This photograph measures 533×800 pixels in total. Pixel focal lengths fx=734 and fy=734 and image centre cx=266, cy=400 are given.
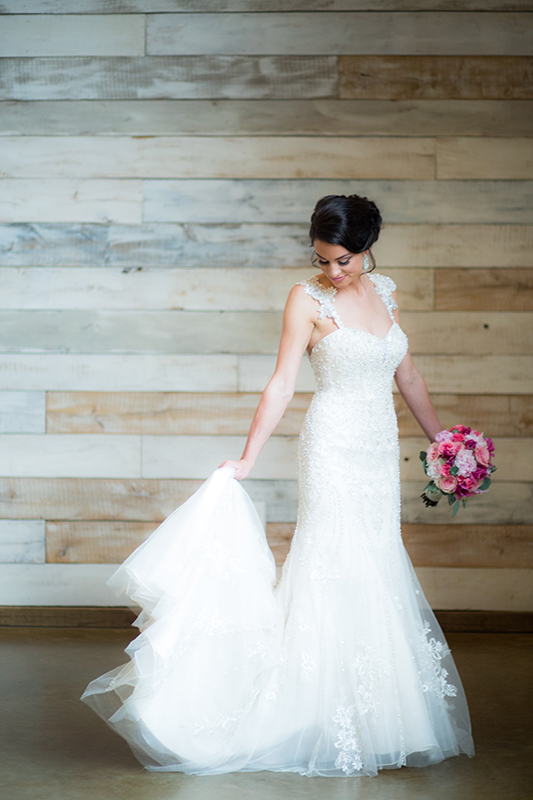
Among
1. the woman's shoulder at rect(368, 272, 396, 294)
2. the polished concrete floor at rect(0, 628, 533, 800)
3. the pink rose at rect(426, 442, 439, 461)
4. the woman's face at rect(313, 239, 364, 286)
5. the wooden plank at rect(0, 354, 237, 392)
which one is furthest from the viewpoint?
the wooden plank at rect(0, 354, 237, 392)

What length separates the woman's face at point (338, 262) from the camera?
215 cm

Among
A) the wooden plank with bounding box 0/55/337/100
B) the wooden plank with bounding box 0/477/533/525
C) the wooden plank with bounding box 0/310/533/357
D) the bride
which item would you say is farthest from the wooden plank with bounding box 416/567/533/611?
the wooden plank with bounding box 0/55/337/100

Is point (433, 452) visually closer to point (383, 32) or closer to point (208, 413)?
point (208, 413)

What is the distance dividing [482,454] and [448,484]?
0.14m

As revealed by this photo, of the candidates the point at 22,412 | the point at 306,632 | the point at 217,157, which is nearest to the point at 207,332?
the point at 217,157

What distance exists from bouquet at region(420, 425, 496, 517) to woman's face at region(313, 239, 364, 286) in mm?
584

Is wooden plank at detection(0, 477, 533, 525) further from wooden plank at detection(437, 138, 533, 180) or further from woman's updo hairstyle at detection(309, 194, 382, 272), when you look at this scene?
woman's updo hairstyle at detection(309, 194, 382, 272)

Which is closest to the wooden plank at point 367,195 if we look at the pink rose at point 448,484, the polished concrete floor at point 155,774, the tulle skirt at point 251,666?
the pink rose at point 448,484

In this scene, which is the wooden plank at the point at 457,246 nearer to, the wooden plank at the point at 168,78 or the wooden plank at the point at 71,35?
the wooden plank at the point at 168,78

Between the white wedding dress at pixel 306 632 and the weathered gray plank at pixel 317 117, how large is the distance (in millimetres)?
1471

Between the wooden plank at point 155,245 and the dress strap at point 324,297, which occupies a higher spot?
the wooden plank at point 155,245

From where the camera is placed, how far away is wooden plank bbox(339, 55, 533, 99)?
3369mm

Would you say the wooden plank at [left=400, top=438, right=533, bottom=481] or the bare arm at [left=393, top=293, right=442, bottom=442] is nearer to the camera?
the bare arm at [left=393, top=293, right=442, bottom=442]

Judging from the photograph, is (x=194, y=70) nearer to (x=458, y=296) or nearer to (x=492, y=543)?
(x=458, y=296)
